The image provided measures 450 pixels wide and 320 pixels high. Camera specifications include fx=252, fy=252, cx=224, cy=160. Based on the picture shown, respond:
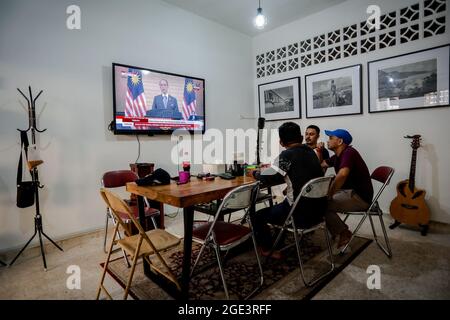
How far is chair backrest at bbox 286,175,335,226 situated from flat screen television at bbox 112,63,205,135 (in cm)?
238

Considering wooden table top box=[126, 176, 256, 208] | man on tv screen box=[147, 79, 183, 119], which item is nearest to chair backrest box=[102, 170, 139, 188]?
wooden table top box=[126, 176, 256, 208]

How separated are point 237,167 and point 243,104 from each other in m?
2.76

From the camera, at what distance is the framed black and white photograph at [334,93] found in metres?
3.77

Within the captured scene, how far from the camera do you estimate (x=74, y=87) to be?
293 centimetres

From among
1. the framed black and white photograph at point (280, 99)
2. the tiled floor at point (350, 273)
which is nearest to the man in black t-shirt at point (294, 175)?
the tiled floor at point (350, 273)

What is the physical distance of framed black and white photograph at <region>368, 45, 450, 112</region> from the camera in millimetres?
3064

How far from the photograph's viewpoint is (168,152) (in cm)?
385

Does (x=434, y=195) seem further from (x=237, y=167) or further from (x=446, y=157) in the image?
(x=237, y=167)

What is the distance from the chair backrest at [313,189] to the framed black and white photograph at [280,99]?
274 centimetres

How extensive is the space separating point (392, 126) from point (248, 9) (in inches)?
109

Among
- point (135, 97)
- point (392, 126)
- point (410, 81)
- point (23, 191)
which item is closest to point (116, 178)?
point (23, 191)

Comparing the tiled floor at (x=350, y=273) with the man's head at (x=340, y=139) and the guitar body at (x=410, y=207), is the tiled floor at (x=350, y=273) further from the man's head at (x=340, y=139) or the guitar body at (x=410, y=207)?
the man's head at (x=340, y=139)

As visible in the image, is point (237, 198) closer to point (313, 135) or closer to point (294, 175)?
point (294, 175)

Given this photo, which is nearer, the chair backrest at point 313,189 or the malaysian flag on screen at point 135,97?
the chair backrest at point 313,189
